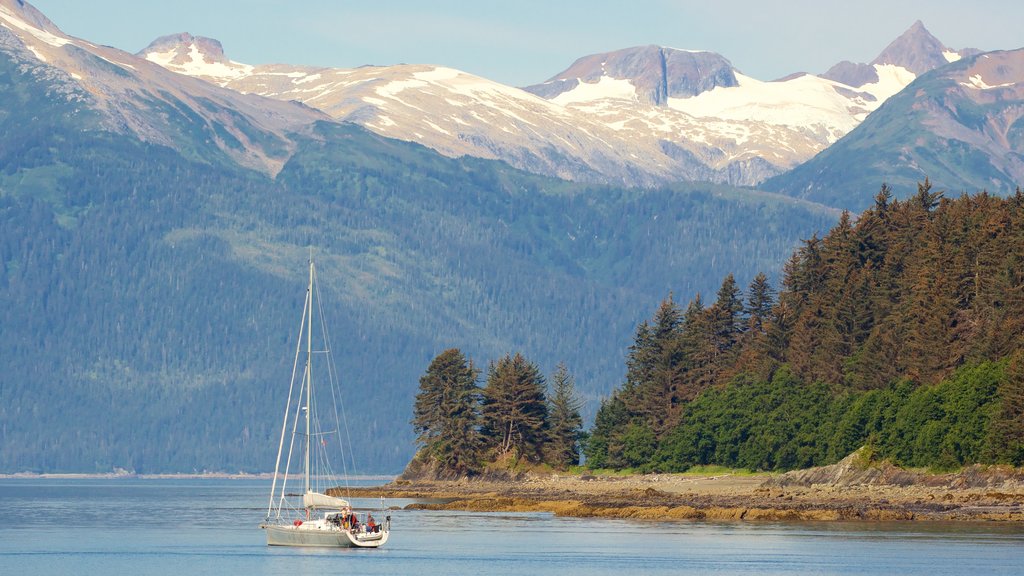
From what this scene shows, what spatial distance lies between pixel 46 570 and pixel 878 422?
245 ft

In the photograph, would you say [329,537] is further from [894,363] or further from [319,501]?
[894,363]

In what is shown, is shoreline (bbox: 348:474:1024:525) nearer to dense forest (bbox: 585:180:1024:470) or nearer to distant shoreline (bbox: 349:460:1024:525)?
distant shoreline (bbox: 349:460:1024:525)

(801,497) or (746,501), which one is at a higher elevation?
(801,497)

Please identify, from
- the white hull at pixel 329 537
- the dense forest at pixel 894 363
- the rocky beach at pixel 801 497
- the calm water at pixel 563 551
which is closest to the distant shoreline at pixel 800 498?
the rocky beach at pixel 801 497

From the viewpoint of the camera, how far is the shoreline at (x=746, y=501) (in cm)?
13650

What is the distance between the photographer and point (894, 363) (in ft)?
560

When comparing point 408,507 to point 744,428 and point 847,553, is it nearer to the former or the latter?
point 744,428

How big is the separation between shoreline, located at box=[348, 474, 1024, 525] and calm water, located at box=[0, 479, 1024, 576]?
2.10 metres

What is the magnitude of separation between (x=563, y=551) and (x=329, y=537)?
55.5 ft

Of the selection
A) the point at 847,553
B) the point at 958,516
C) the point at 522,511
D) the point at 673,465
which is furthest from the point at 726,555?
the point at 673,465

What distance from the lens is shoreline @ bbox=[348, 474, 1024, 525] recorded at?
136 m

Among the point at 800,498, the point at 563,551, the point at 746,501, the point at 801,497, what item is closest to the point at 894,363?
the point at 801,497

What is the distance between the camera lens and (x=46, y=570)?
11875cm

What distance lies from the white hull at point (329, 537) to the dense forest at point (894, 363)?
155 feet
